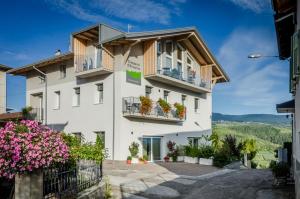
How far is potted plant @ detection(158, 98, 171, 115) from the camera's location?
27.3 meters

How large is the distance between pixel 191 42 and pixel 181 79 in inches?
154

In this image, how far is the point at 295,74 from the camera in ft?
30.4

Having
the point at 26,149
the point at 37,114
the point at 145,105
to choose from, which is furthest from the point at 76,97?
the point at 26,149

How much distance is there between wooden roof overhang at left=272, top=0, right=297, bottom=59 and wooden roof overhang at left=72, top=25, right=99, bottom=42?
13.9 metres

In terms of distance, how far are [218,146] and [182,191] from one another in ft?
41.3

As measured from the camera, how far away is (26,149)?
29.8 ft

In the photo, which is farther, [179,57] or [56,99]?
[179,57]

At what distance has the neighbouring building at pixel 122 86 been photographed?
2511 centimetres

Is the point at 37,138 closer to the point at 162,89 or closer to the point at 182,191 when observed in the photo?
the point at 182,191

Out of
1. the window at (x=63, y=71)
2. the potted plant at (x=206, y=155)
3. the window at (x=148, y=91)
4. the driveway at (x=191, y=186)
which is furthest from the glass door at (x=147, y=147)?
the window at (x=63, y=71)

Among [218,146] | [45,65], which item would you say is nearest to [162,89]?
[218,146]

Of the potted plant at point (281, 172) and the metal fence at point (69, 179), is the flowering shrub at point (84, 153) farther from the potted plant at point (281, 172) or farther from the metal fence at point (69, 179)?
the potted plant at point (281, 172)

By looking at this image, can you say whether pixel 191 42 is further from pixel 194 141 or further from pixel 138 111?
pixel 138 111

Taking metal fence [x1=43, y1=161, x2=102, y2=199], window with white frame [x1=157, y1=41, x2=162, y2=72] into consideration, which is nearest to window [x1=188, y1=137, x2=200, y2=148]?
window with white frame [x1=157, y1=41, x2=162, y2=72]
